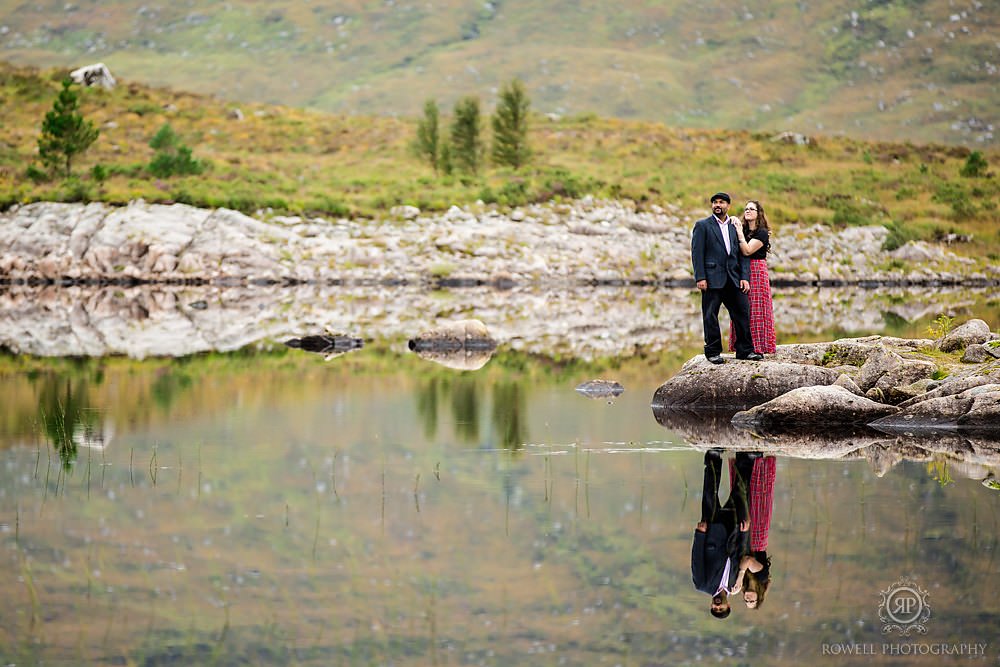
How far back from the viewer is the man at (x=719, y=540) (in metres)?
7.85

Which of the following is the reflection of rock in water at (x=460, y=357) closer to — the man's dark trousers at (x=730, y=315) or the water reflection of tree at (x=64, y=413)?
the man's dark trousers at (x=730, y=315)

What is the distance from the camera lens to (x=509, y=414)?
16906 millimetres

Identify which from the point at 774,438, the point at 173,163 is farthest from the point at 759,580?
the point at 173,163

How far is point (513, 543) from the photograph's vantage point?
8945 millimetres

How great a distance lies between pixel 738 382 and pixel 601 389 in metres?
3.16

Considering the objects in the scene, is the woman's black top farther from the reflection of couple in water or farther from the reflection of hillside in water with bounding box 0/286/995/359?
the reflection of hillside in water with bounding box 0/286/995/359

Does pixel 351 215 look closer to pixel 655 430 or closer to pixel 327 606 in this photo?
pixel 655 430

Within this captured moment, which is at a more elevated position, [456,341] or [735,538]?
[456,341]

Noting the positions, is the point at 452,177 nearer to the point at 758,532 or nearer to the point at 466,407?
the point at 466,407

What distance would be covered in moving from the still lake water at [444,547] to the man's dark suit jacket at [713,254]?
9.63 feet

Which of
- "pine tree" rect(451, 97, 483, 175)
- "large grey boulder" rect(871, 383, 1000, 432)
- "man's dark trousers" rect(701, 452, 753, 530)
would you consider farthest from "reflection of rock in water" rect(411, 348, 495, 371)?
"pine tree" rect(451, 97, 483, 175)

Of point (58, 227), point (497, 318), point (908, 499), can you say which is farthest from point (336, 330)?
point (58, 227)

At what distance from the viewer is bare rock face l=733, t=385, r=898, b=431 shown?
15.4m

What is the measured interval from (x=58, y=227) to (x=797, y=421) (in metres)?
42.3
